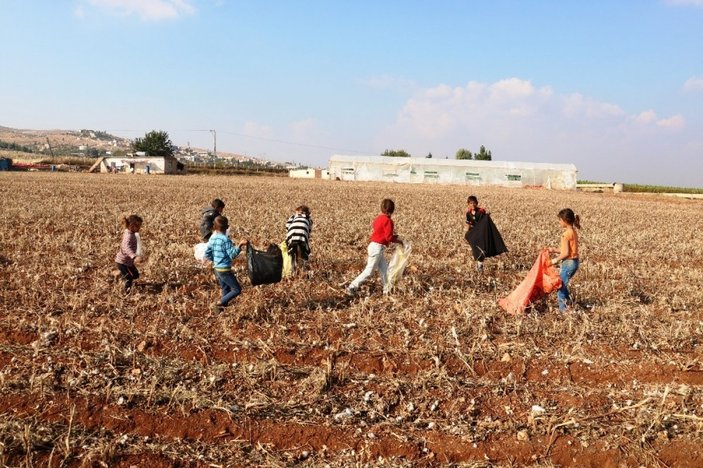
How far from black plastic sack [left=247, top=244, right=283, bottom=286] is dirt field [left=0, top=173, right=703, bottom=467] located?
416mm

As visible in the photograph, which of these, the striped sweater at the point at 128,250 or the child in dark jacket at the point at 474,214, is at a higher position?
the child in dark jacket at the point at 474,214

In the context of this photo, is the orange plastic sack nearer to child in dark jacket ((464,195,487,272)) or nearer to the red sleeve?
the red sleeve

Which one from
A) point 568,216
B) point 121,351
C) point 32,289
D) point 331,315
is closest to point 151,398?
point 121,351

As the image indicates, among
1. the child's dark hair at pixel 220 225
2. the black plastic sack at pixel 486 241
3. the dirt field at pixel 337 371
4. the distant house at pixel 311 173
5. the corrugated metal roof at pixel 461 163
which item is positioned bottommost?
the dirt field at pixel 337 371

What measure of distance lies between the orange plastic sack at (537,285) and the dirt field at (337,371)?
236mm

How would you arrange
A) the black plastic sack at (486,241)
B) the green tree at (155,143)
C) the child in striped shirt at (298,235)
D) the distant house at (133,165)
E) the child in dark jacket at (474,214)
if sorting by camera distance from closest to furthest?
the child in striped shirt at (298,235), the black plastic sack at (486,241), the child in dark jacket at (474,214), the distant house at (133,165), the green tree at (155,143)

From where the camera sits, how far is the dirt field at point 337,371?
13.7 feet

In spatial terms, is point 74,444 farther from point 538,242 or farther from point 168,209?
point 168,209

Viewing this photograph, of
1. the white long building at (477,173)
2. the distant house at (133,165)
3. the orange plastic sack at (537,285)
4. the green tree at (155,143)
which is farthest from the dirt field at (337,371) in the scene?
the green tree at (155,143)

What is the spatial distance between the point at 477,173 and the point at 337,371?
6374 cm

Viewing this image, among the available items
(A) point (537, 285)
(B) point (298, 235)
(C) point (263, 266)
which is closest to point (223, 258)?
(C) point (263, 266)

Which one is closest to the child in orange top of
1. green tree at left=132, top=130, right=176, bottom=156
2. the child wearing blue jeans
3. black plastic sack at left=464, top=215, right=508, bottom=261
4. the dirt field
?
the dirt field

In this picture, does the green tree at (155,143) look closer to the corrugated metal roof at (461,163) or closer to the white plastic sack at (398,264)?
the corrugated metal roof at (461,163)

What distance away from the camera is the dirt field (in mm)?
4184
